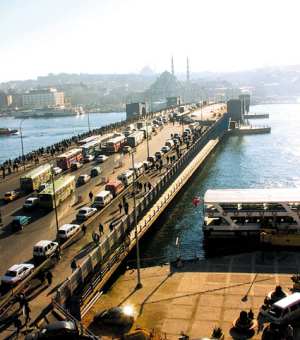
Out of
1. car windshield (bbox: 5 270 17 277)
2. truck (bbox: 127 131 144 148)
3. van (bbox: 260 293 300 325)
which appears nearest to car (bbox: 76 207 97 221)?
car windshield (bbox: 5 270 17 277)

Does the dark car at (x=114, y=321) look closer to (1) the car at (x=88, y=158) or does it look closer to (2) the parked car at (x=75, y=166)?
(2) the parked car at (x=75, y=166)

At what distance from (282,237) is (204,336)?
650 inches

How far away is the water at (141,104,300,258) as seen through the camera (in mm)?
46594

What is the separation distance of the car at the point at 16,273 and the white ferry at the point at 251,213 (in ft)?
56.5

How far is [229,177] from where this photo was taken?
76.9 meters

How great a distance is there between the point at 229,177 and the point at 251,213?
1329 inches

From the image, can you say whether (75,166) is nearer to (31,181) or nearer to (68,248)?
(31,181)

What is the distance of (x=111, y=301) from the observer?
29.6 m

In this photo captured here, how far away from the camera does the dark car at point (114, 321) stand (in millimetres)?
25809

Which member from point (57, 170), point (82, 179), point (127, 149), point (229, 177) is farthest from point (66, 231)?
point (229, 177)

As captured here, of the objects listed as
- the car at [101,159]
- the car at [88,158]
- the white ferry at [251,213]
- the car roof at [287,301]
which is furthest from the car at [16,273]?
the car at [88,158]

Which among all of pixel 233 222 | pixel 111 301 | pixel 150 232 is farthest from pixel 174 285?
pixel 150 232

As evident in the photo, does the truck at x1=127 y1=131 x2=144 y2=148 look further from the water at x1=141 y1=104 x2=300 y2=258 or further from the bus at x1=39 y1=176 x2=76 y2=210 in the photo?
the bus at x1=39 y1=176 x2=76 y2=210

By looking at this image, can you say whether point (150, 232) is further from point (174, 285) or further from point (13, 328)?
point (13, 328)
